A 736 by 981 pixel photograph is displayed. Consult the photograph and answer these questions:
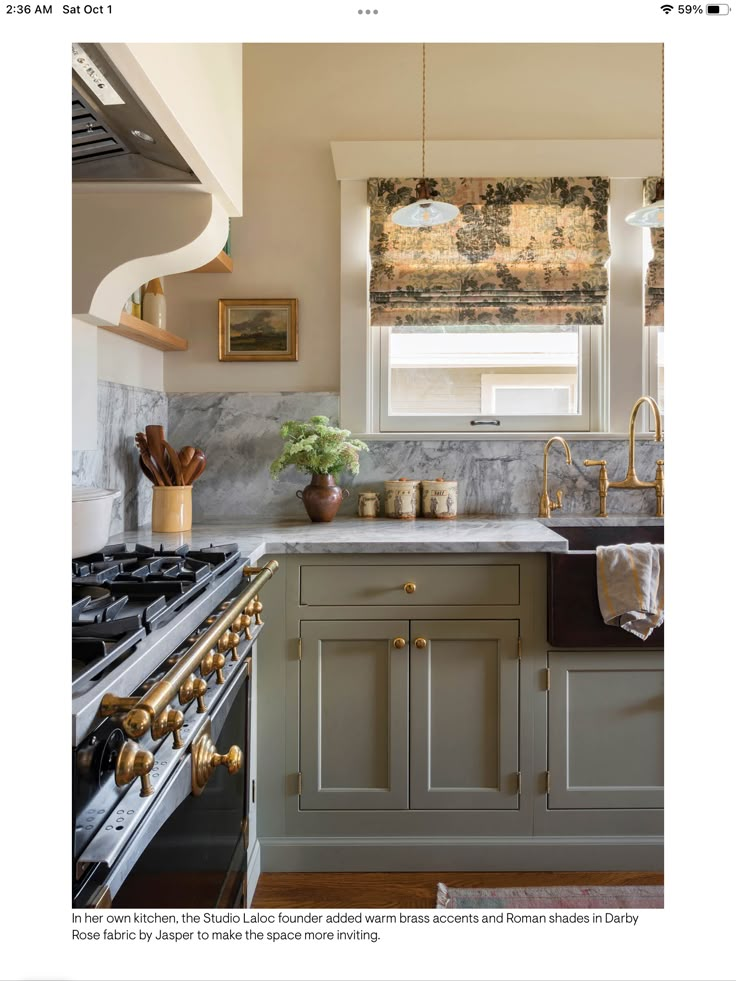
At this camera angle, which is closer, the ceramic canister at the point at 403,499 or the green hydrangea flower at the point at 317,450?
the green hydrangea flower at the point at 317,450

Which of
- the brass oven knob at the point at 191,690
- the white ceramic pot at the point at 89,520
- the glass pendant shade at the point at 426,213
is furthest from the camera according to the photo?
the glass pendant shade at the point at 426,213

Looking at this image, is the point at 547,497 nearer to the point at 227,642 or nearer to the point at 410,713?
the point at 410,713

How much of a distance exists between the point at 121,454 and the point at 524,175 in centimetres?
171

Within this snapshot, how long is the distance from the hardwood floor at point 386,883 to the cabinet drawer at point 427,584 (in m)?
0.73

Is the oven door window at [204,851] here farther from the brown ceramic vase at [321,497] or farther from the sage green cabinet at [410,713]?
the brown ceramic vase at [321,497]

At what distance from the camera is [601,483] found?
2424 millimetres

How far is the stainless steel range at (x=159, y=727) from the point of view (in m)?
0.65

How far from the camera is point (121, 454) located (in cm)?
212

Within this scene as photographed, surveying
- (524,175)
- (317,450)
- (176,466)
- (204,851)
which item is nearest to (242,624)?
(204,851)

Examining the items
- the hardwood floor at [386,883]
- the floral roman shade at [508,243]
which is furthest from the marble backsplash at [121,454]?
the hardwood floor at [386,883]

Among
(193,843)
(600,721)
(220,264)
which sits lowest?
(600,721)

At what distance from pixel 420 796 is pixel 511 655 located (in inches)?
17.8
